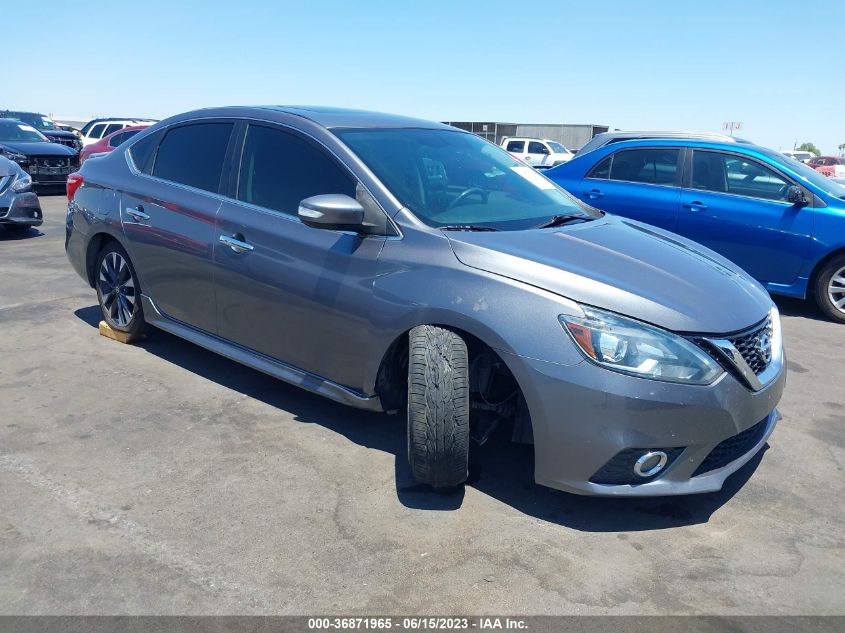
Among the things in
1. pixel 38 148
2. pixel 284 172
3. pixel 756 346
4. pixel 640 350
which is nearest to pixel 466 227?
pixel 640 350

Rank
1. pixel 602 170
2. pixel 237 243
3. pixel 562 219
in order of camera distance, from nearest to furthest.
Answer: pixel 562 219 < pixel 237 243 < pixel 602 170

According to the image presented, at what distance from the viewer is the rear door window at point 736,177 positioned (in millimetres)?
6980

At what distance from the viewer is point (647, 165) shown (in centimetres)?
761

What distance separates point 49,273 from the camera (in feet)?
25.4

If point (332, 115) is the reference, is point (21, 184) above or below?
below

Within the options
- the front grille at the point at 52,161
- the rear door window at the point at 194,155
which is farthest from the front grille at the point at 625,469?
the front grille at the point at 52,161

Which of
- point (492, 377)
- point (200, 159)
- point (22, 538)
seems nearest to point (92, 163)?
point (200, 159)

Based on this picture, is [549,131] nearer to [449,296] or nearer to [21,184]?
[21,184]

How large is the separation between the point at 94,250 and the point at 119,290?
1.35 ft

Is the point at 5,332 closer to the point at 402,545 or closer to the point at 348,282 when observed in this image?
the point at 348,282

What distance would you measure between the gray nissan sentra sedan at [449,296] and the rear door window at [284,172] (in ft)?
0.04

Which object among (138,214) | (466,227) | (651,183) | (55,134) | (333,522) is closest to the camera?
(333,522)

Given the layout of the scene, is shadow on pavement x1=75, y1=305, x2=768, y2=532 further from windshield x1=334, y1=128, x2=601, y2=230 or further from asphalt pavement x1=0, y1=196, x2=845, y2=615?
windshield x1=334, y1=128, x2=601, y2=230

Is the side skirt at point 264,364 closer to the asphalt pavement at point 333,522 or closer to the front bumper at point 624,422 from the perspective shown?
the asphalt pavement at point 333,522
